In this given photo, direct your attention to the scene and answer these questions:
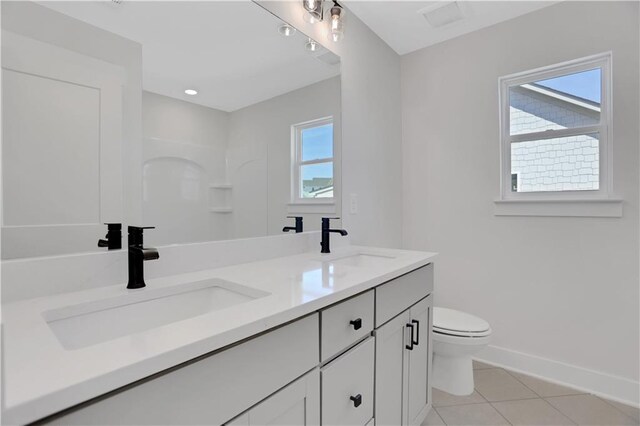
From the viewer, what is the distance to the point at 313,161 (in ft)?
5.87

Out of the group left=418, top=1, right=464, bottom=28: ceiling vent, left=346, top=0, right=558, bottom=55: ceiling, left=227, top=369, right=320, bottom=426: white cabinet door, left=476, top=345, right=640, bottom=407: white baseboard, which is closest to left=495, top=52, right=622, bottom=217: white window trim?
left=346, top=0, right=558, bottom=55: ceiling

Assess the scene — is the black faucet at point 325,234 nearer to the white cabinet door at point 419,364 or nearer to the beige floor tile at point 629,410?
the white cabinet door at point 419,364

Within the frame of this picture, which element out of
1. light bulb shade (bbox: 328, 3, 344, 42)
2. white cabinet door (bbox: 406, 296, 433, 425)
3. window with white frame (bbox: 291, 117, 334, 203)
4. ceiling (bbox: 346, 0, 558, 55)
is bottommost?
white cabinet door (bbox: 406, 296, 433, 425)

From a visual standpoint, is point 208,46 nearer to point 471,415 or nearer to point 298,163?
point 298,163

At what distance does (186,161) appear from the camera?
3.86ft

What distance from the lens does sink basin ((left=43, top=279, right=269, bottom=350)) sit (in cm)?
76

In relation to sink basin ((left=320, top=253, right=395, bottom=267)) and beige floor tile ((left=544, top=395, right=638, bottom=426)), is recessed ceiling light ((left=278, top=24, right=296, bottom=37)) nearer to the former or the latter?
sink basin ((left=320, top=253, right=395, bottom=267))

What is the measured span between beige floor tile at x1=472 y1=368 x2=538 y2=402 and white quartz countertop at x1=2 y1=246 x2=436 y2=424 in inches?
57.3

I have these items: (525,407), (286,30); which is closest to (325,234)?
(286,30)

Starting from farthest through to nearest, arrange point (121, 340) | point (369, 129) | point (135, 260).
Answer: point (369, 129) < point (135, 260) < point (121, 340)

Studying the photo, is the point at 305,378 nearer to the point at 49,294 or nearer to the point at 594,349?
the point at 49,294

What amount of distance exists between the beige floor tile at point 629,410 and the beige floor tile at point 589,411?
3 cm

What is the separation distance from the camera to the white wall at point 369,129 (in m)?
1.99

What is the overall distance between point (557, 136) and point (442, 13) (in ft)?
3.71
